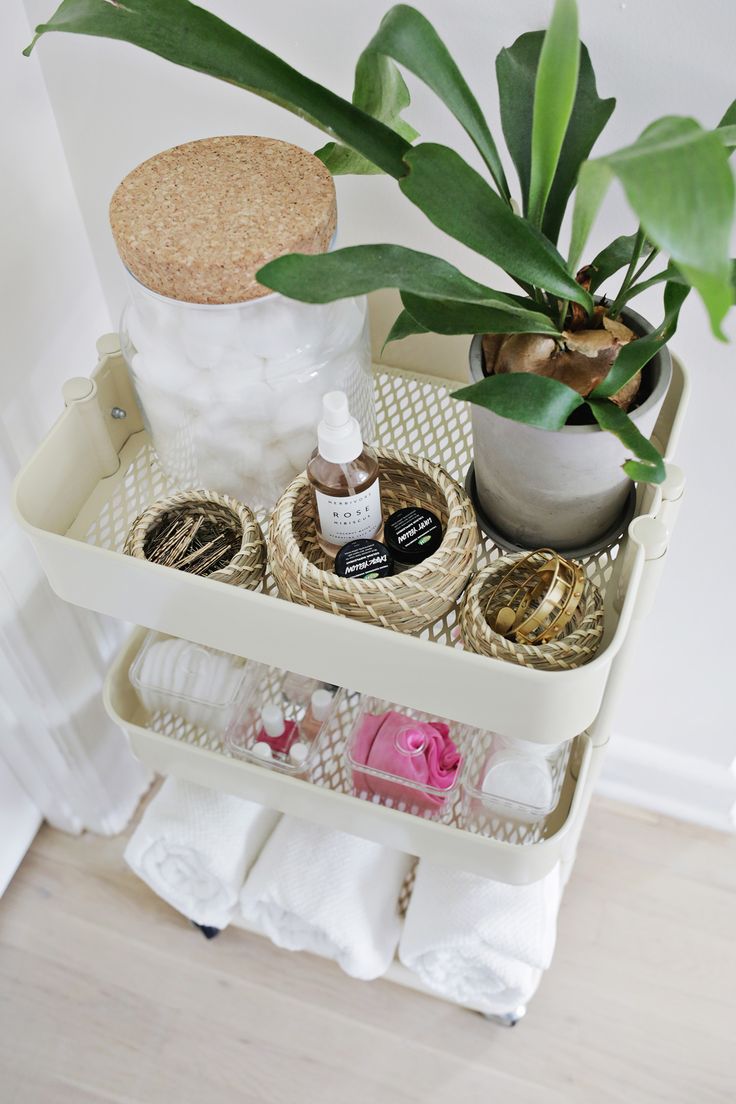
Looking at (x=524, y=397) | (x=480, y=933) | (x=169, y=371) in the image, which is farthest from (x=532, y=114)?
(x=480, y=933)

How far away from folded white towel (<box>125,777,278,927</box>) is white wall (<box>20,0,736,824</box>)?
54 centimetres

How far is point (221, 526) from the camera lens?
75cm

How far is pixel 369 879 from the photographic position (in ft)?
3.70

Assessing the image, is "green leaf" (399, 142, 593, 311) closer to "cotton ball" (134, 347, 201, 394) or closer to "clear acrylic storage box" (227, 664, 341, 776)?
"cotton ball" (134, 347, 201, 394)

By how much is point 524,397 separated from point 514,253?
81 mm

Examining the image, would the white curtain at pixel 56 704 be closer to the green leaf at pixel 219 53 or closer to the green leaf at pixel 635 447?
the green leaf at pixel 219 53

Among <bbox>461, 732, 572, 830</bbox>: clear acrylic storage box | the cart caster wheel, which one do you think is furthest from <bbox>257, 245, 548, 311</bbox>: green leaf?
the cart caster wheel

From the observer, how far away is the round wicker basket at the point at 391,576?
0.62 m

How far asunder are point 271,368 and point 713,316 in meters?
0.37

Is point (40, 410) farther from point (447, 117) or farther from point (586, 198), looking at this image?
point (586, 198)

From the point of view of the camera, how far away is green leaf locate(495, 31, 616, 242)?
0.59 meters

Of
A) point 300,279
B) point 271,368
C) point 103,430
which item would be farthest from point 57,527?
point 300,279

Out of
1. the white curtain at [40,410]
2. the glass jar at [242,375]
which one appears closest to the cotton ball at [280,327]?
the glass jar at [242,375]

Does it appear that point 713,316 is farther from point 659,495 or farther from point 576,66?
point 659,495
